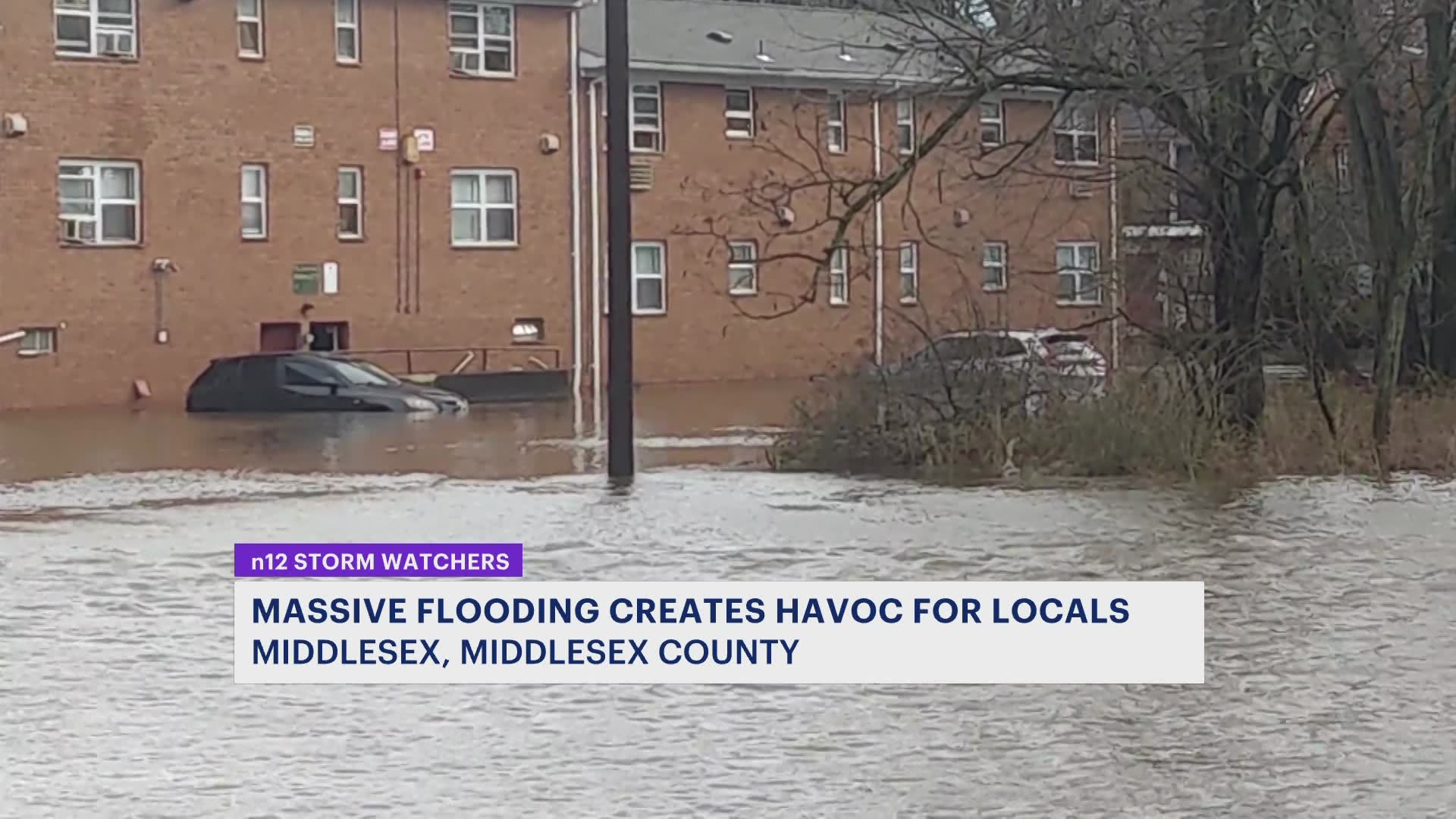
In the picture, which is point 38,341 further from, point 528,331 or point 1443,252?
point 1443,252

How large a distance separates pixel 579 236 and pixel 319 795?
3906cm

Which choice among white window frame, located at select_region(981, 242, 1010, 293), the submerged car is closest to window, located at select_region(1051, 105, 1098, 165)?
the submerged car

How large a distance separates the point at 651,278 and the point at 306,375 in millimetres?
12326

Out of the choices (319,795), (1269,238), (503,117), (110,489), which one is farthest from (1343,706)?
(503,117)

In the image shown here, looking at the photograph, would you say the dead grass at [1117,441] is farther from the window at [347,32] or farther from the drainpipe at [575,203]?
the drainpipe at [575,203]

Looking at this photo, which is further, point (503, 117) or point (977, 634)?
point (503, 117)

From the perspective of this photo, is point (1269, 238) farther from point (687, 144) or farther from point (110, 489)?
point (687, 144)

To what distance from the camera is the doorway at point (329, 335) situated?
4384 cm

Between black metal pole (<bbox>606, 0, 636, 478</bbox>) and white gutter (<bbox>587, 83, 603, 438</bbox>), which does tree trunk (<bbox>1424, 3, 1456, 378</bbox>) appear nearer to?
black metal pole (<bbox>606, 0, 636, 478</bbox>)

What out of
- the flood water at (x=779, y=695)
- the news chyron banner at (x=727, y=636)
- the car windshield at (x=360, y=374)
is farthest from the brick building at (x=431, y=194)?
the news chyron banner at (x=727, y=636)

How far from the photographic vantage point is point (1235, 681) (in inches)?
414

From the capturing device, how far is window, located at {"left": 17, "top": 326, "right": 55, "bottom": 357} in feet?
132

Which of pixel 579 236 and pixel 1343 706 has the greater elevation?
pixel 579 236

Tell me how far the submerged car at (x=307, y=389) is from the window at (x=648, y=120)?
37.6ft
